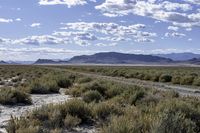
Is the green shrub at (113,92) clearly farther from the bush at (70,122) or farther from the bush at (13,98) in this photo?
the bush at (70,122)

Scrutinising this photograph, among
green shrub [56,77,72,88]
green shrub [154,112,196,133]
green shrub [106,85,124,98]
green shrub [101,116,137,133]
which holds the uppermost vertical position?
green shrub [154,112,196,133]

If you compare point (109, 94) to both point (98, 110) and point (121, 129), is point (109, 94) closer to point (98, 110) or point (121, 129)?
point (98, 110)

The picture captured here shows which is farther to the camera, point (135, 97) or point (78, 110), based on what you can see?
point (135, 97)

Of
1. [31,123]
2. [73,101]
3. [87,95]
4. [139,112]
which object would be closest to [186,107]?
[139,112]

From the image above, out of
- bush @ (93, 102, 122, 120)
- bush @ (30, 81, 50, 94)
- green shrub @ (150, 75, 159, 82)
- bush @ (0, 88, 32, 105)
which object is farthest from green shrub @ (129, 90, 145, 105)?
green shrub @ (150, 75, 159, 82)

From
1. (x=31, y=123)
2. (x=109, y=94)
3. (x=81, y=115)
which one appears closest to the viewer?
(x=31, y=123)

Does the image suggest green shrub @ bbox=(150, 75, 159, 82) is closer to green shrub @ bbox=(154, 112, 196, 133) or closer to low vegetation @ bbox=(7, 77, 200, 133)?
low vegetation @ bbox=(7, 77, 200, 133)

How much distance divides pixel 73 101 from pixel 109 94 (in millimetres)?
8111

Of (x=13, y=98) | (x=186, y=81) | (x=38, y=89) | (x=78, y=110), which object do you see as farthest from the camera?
(x=186, y=81)

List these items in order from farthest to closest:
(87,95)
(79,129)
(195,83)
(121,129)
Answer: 1. (195,83)
2. (87,95)
3. (79,129)
4. (121,129)

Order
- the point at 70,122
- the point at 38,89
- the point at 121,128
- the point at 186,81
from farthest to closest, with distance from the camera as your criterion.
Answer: the point at 186,81 → the point at 38,89 → the point at 70,122 → the point at 121,128

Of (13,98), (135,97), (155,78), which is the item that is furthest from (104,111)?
(155,78)

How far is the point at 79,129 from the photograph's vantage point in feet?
39.1

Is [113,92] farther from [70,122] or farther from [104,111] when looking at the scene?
[70,122]
